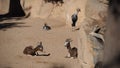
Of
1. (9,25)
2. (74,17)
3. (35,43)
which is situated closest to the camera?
(35,43)

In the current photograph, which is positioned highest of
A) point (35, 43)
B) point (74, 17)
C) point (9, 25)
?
point (74, 17)

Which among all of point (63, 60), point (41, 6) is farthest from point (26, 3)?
point (63, 60)

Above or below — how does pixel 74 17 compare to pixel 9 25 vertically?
above

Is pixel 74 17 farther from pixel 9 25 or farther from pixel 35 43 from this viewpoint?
pixel 35 43

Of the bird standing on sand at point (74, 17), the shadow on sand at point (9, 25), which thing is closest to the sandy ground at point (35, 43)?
the shadow on sand at point (9, 25)

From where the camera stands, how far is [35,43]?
16.6 metres

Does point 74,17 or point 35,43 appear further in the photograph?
point 74,17

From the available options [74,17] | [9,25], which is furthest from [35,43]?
[9,25]

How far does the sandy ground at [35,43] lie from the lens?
13406 millimetres

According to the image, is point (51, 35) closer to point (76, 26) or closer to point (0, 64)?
point (76, 26)

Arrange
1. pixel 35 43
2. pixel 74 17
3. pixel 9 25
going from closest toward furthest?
pixel 35 43 < pixel 74 17 < pixel 9 25

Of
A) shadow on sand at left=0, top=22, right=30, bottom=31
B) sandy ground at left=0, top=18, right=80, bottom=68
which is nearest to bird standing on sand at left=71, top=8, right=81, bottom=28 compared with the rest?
sandy ground at left=0, top=18, right=80, bottom=68

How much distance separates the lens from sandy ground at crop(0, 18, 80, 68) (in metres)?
13.4

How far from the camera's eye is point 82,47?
12.2 meters
